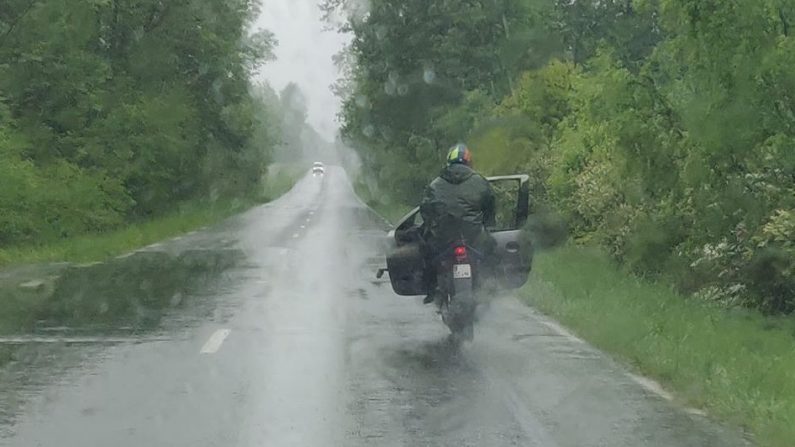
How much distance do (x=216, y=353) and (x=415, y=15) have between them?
34.8m

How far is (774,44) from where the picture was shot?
13.5m

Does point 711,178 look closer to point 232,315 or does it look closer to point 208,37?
point 232,315

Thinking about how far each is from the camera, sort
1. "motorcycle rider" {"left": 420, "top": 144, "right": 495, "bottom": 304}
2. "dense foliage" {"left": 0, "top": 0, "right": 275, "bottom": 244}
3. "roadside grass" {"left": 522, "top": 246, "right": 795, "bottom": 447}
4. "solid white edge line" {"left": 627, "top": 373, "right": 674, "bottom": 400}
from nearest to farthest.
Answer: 1. "roadside grass" {"left": 522, "top": 246, "right": 795, "bottom": 447}
2. "solid white edge line" {"left": 627, "top": 373, "right": 674, "bottom": 400}
3. "motorcycle rider" {"left": 420, "top": 144, "right": 495, "bottom": 304}
4. "dense foliage" {"left": 0, "top": 0, "right": 275, "bottom": 244}

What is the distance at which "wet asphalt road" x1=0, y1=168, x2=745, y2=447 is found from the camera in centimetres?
768

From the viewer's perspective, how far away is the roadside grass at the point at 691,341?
8398mm

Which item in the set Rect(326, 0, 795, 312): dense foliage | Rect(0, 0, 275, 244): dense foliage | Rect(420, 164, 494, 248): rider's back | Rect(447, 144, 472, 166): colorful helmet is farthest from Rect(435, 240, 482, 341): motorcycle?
Rect(0, 0, 275, 244): dense foliage

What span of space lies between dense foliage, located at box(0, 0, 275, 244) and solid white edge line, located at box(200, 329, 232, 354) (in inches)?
516

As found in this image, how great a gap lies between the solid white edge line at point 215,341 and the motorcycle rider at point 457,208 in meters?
2.34

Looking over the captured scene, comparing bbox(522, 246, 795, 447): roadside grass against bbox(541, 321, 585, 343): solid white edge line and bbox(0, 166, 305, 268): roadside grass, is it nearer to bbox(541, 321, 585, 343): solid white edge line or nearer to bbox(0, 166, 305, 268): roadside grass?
bbox(541, 321, 585, 343): solid white edge line

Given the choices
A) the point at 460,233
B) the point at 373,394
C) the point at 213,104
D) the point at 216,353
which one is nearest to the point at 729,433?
the point at 373,394

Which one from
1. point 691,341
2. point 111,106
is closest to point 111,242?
point 111,106

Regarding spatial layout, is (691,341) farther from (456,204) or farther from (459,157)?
(459,157)

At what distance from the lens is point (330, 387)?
945cm

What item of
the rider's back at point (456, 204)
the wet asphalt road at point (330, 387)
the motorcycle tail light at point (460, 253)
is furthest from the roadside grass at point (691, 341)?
the rider's back at point (456, 204)
